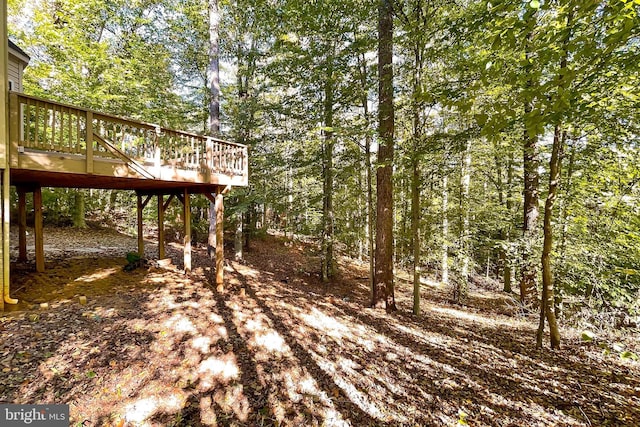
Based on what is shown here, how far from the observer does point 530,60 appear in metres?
3.05

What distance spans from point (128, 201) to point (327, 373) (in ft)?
54.8

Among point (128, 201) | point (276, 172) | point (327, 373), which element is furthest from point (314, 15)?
point (128, 201)

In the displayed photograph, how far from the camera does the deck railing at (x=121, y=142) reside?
179 inches

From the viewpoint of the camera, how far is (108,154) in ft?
17.4

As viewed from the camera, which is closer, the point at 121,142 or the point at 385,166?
the point at 121,142

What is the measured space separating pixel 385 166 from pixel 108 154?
6.32 meters

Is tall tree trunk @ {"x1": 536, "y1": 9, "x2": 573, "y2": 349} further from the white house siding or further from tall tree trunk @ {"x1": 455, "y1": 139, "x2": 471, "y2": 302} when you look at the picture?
the white house siding

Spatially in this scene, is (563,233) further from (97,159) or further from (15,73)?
(15,73)

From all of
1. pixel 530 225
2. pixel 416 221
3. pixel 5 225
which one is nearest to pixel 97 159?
pixel 5 225

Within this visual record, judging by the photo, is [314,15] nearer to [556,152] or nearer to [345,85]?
[345,85]

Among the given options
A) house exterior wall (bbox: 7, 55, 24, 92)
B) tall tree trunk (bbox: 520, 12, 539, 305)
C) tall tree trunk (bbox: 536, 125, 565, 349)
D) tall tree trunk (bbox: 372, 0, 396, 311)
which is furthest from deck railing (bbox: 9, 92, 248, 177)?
tall tree trunk (bbox: 520, 12, 539, 305)

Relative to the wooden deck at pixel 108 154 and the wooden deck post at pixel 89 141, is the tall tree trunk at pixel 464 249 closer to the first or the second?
the wooden deck at pixel 108 154

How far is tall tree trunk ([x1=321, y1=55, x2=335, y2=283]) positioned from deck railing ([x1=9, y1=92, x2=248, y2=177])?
11.7 feet

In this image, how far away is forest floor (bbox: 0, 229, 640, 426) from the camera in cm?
340
